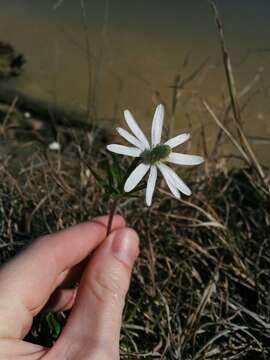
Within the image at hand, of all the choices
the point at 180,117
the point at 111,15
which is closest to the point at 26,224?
the point at 180,117

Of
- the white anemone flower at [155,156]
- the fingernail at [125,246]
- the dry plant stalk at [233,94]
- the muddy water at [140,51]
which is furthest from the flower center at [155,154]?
the muddy water at [140,51]

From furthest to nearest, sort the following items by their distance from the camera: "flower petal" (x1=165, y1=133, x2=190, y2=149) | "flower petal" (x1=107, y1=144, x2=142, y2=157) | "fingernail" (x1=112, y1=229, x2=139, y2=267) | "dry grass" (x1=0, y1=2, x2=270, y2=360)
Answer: "dry grass" (x1=0, y1=2, x2=270, y2=360) → "fingernail" (x1=112, y1=229, x2=139, y2=267) → "flower petal" (x1=165, y1=133, x2=190, y2=149) → "flower petal" (x1=107, y1=144, x2=142, y2=157)

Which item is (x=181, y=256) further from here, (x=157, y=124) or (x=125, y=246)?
(x=157, y=124)

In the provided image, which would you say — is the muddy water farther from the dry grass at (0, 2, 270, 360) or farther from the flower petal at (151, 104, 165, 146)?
the flower petal at (151, 104, 165, 146)

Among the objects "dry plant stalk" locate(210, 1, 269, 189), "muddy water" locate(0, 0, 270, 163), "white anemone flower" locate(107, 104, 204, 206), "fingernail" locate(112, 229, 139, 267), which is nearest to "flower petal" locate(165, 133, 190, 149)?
"white anemone flower" locate(107, 104, 204, 206)

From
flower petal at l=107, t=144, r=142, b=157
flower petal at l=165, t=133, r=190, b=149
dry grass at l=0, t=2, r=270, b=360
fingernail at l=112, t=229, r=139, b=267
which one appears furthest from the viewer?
dry grass at l=0, t=2, r=270, b=360

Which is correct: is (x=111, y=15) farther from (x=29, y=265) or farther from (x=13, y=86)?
(x=29, y=265)

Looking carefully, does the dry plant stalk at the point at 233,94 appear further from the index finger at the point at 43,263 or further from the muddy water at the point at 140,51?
the muddy water at the point at 140,51

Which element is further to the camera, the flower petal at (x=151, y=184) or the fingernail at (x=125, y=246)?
the fingernail at (x=125, y=246)
